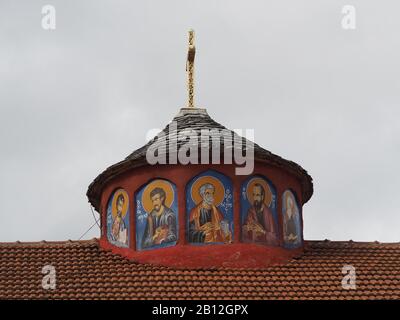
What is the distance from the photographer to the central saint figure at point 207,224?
25531 mm

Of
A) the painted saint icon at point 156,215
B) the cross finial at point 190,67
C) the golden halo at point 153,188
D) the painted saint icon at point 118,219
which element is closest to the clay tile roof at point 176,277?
the painted saint icon at point 118,219

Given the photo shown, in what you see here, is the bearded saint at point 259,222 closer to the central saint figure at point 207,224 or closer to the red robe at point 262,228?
the red robe at point 262,228

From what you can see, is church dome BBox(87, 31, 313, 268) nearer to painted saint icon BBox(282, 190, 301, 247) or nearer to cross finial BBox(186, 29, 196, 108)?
painted saint icon BBox(282, 190, 301, 247)

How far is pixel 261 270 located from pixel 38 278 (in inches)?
181

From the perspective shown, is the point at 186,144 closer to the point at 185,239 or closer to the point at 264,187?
the point at 264,187

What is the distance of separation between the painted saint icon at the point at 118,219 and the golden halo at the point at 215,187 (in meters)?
1.63

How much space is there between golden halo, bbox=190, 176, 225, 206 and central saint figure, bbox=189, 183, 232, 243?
0.10m

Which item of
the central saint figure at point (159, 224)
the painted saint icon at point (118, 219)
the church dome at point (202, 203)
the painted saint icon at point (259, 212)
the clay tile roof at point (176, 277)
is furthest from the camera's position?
the painted saint icon at point (118, 219)

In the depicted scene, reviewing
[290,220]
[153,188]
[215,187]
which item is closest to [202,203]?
[215,187]

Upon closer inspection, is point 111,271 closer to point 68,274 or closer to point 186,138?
point 68,274

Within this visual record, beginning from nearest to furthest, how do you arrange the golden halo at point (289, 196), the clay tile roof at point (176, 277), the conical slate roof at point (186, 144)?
the clay tile roof at point (176, 277) → the conical slate roof at point (186, 144) → the golden halo at point (289, 196)

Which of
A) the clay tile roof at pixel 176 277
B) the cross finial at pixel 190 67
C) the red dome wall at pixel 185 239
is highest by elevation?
Result: the cross finial at pixel 190 67

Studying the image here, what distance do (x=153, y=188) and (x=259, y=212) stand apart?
7.73 ft

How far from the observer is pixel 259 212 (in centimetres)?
2616
